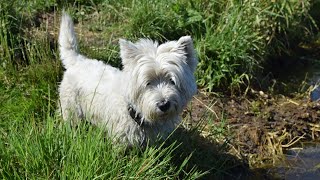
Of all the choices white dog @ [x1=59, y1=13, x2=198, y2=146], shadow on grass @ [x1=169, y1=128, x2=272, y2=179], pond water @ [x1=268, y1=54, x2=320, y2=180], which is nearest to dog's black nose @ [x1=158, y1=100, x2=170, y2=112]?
white dog @ [x1=59, y1=13, x2=198, y2=146]

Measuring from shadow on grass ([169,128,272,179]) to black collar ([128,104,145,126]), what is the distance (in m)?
0.58

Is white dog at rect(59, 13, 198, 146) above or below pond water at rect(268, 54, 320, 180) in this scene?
above

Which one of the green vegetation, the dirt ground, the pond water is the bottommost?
the pond water

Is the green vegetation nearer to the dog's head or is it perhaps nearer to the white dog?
the white dog

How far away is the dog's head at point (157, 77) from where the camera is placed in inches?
176

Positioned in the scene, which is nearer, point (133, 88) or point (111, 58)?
point (133, 88)

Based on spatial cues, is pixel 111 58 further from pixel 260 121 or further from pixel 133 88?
pixel 133 88

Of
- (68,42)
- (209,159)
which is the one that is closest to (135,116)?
(209,159)

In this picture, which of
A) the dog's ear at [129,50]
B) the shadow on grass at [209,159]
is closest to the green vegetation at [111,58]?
the shadow on grass at [209,159]

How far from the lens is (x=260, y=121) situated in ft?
21.5

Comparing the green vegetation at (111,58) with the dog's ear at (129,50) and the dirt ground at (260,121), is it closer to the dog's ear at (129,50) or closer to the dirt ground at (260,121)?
the dirt ground at (260,121)

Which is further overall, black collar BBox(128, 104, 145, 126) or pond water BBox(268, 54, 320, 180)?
pond water BBox(268, 54, 320, 180)

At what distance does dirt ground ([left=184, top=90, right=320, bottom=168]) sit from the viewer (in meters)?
6.15

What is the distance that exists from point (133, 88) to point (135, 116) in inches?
11.4
